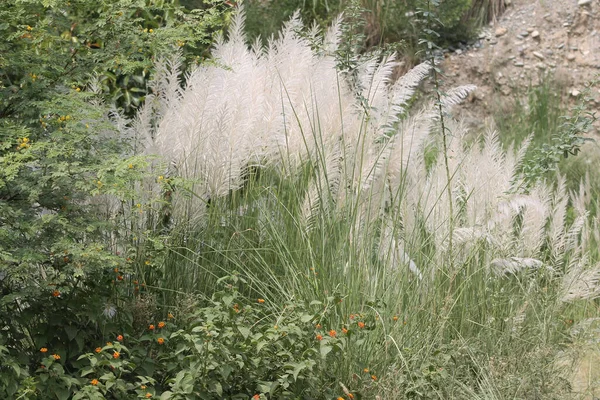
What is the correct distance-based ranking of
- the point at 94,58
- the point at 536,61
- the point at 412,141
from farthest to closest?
1. the point at 536,61
2. the point at 412,141
3. the point at 94,58

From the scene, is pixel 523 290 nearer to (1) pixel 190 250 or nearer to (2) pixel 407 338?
(2) pixel 407 338

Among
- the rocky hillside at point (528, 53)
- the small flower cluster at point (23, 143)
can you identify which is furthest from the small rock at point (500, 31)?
the small flower cluster at point (23, 143)

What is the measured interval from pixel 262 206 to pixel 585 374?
170 centimetres

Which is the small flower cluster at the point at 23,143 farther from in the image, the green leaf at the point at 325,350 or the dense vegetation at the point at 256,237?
the green leaf at the point at 325,350

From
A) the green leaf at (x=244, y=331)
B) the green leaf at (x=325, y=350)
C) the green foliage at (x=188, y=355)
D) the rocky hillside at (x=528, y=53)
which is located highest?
the rocky hillside at (x=528, y=53)

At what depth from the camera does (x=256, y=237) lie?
13.5 feet

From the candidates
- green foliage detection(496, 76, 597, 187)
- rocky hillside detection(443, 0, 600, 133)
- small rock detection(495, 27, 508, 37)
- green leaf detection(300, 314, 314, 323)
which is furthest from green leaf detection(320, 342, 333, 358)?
small rock detection(495, 27, 508, 37)

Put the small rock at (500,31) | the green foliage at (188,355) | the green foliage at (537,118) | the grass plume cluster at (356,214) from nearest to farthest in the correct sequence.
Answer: the green foliage at (188,355), the grass plume cluster at (356,214), the green foliage at (537,118), the small rock at (500,31)

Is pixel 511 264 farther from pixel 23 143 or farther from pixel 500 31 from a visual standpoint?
pixel 500 31

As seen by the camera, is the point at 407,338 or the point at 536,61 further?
the point at 536,61

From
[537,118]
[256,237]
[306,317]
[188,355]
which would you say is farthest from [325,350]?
[537,118]

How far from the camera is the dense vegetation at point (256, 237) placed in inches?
129

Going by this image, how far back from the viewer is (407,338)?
3.70m

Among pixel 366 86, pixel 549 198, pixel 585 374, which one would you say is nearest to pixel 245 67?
pixel 366 86
